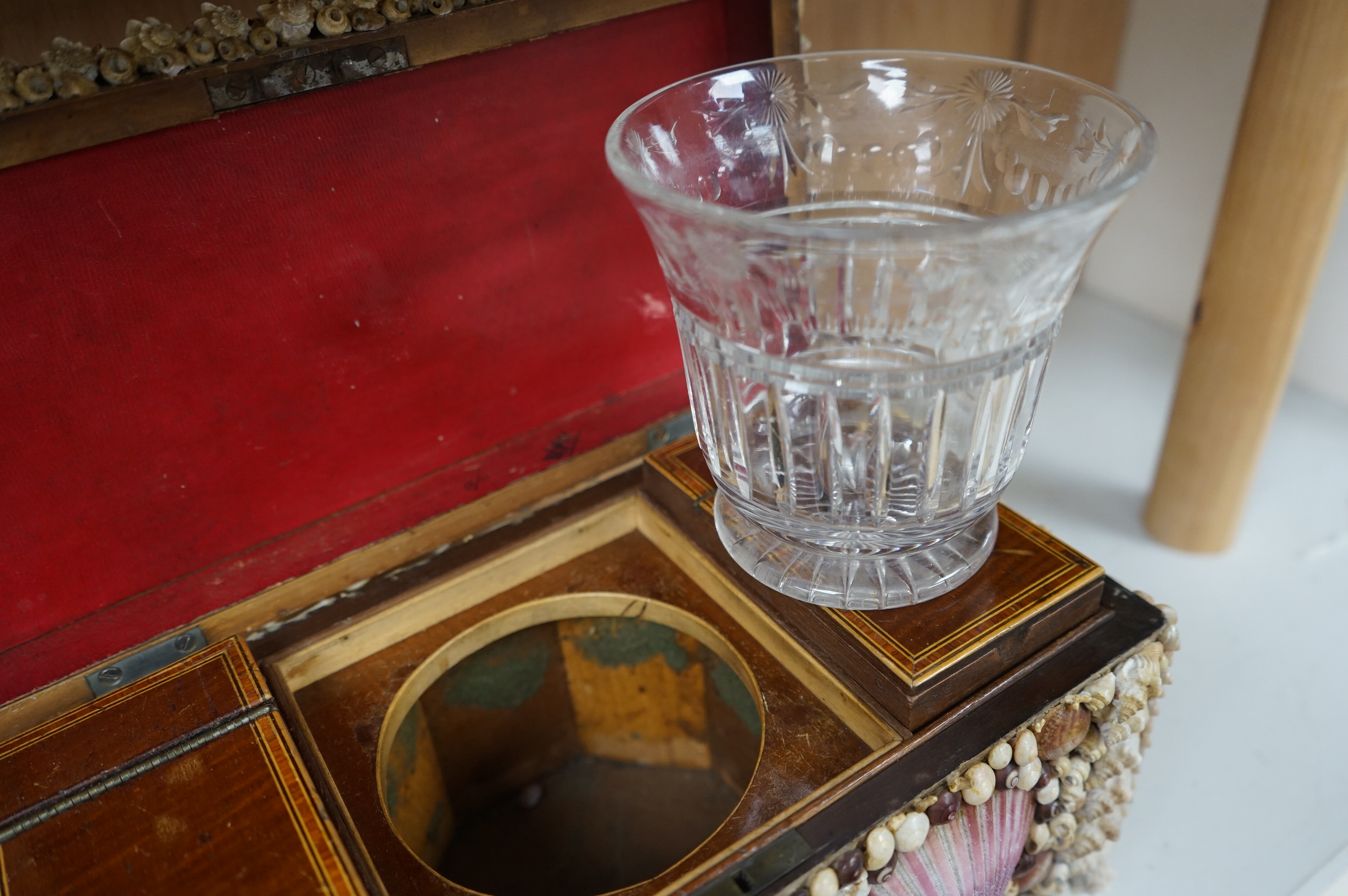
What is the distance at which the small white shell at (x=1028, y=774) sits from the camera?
655 mm

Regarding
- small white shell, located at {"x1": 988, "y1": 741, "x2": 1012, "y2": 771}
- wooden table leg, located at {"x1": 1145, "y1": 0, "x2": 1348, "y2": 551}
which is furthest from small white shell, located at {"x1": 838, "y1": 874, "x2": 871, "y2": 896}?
wooden table leg, located at {"x1": 1145, "y1": 0, "x2": 1348, "y2": 551}

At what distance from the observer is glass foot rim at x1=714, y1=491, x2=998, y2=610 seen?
0.66 m

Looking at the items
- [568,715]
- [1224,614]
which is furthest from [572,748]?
[1224,614]

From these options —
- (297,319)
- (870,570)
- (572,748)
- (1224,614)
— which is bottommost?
(1224,614)

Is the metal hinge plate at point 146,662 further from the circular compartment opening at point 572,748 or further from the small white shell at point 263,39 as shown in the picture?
the small white shell at point 263,39

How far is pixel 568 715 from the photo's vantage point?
892mm

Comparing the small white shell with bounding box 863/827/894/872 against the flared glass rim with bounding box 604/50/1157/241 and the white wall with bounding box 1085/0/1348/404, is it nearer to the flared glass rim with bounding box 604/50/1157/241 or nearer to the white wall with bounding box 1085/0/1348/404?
the flared glass rim with bounding box 604/50/1157/241

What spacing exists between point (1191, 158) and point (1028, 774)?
110 centimetres

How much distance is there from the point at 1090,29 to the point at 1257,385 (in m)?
0.59

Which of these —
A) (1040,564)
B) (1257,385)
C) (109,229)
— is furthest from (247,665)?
(1257,385)

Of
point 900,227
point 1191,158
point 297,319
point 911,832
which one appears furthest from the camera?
point 1191,158

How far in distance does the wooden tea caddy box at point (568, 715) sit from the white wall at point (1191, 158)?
2.95ft

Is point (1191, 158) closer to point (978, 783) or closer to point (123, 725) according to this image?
point (978, 783)

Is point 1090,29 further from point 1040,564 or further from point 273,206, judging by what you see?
point 273,206
